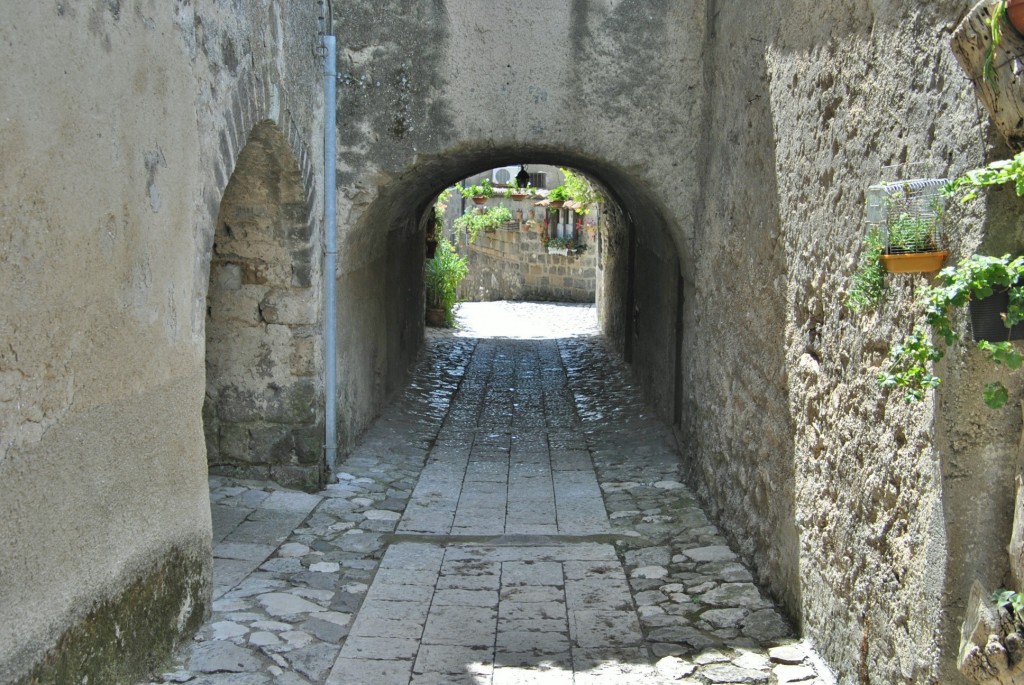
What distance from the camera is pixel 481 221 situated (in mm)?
20328

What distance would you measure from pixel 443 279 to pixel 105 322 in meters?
10.4

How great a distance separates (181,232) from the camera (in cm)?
405

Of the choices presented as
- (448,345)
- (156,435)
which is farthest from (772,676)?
(448,345)

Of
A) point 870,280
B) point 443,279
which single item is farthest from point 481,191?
point 870,280

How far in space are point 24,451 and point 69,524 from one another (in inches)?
14.8

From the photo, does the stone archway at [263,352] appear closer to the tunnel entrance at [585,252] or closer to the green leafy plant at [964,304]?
the tunnel entrance at [585,252]

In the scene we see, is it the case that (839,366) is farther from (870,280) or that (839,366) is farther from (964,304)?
(964,304)

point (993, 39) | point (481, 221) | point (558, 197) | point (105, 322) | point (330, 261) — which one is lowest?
point (105, 322)

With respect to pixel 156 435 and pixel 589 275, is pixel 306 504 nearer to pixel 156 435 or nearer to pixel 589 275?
pixel 156 435

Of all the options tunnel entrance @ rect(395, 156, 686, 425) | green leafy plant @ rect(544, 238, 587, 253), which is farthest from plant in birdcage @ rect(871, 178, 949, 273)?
green leafy plant @ rect(544, 238, 587, 253)

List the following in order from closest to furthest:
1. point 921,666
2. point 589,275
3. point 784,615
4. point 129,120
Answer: point 921,666 → point 129,120 → point 784,615 → point 589,275

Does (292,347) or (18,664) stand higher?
(292,347)

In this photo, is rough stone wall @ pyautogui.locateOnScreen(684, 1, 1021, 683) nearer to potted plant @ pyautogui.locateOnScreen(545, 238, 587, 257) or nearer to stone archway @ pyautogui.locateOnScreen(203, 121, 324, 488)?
stone archway @ pyautogui.locateOnScreen(203, 121, 324, 488)

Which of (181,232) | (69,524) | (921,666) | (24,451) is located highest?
(181,232)
